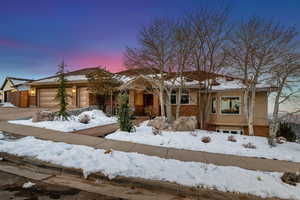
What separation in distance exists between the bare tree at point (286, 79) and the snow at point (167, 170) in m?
5.48

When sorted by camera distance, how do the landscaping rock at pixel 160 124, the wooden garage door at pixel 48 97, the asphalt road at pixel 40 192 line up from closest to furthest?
the asphalt road at pixel 40 192 < the landscaping rock at pixel 160 124 < the wooden garage door at pixel 48 97

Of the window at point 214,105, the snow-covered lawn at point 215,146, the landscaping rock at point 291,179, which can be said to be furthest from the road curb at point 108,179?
the window at point 214,105

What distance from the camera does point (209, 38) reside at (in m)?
10.3

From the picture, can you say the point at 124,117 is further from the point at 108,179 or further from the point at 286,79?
the point at 286,79

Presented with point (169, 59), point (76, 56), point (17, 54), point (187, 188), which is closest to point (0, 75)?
point (17, 54)

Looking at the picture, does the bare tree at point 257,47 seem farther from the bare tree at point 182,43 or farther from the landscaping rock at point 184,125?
the landscaping rock at point 184,125

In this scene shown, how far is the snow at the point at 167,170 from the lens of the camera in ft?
9.18

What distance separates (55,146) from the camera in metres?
4.75

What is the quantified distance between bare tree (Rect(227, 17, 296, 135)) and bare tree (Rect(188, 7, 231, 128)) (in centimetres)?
94

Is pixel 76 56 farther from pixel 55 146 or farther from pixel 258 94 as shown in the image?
pixel 258 94

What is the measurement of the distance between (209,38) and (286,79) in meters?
4.93

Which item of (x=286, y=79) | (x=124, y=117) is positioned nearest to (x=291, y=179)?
(x=124, y=117)

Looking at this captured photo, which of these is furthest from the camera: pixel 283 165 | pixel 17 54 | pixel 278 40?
pixel 17 54

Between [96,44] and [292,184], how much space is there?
1625 centimetres
